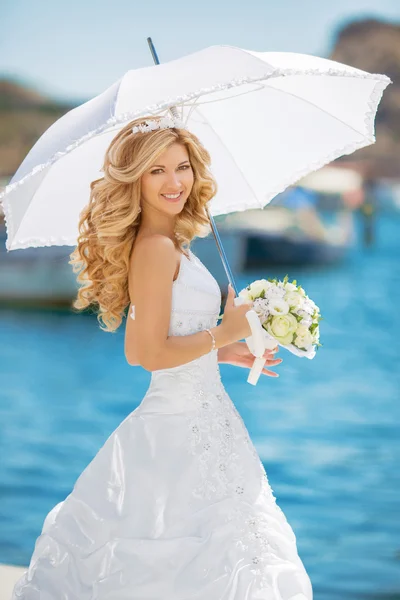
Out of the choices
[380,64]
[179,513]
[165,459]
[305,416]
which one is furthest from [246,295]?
[380,64]

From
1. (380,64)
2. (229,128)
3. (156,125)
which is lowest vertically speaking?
(380,64)

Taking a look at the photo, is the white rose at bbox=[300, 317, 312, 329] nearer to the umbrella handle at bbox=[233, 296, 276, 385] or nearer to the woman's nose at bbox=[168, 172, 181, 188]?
the umbrella handle at bbox=[233, 296, 276, 385]

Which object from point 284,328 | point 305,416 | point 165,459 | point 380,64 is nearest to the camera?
point 284,328

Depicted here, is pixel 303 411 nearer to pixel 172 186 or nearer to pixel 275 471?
pixel 275 471

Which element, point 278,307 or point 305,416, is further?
point 305,416

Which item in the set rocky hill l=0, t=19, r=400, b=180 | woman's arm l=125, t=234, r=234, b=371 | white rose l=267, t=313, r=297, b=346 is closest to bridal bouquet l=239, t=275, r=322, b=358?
white rose l=267, t=313, r=297, b=346

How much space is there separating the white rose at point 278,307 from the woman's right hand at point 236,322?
2.4 inches

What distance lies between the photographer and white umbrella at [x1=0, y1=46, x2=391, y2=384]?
6.77 ft

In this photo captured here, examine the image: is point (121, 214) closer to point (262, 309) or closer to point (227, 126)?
point (262, 309)

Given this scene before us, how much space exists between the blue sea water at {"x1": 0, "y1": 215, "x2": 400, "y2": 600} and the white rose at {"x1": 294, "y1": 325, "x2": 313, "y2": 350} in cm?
293

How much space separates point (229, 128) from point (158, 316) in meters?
0.87

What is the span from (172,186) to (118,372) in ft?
31.7

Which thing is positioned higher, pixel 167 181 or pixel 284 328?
pixel 167 181

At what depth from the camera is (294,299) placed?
88.3 inches
